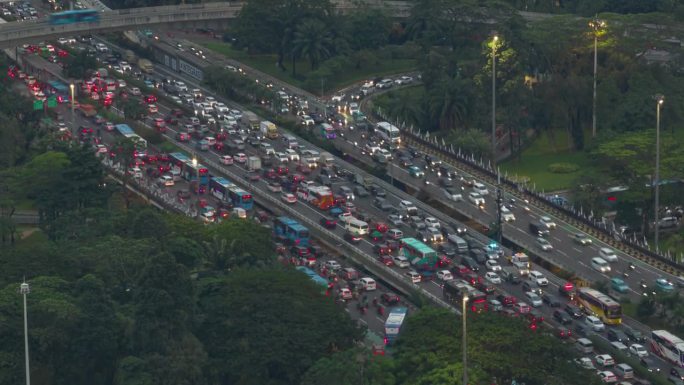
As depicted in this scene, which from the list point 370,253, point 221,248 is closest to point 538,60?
point 370,253

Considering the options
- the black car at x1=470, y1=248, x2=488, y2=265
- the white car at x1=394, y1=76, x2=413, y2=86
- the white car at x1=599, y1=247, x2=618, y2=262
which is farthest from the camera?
the white car at x1=394, y1=76, x2=413, y2=86

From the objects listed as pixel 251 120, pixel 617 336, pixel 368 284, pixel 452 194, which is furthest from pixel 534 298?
pixel 251 120

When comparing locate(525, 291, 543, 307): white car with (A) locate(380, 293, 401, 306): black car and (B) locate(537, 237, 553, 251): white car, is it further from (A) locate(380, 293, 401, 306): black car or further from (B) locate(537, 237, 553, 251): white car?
(B) locate(537, 237, 553, 251): white car

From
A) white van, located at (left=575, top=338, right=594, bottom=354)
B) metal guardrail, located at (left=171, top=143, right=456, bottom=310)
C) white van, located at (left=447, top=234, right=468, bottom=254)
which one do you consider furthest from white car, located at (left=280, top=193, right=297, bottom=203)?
white van, located at (left=575, top=338, right=594, bottom=354)

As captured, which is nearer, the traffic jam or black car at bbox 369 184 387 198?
the traffic jam

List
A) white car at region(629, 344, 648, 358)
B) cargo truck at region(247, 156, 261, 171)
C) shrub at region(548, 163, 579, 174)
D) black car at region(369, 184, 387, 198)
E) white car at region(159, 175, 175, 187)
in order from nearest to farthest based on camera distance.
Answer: white car at region(629, 344, 648, 358), black car at region(369, 184, 387, 198), white car at region(159, 175, 175, 187), cargo truck at region(247, 156, 261, 171), shrub at region(548, 163, 579, 174)

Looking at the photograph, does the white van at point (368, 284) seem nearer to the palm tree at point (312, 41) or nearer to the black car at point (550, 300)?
the black car at point (550, 300)

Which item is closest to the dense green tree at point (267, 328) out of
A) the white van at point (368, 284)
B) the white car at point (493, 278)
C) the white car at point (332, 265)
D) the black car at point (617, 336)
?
the white van at point (368, 284)
